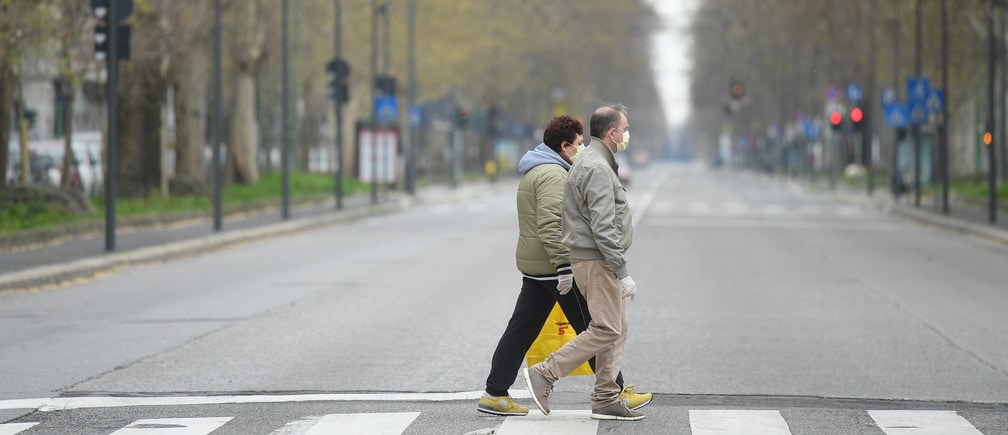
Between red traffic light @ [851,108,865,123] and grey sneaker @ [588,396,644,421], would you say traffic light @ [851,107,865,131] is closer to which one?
red traffic light @ [851,108,865,123]

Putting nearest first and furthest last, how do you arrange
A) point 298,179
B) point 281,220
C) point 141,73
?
1. point 281,220
2. point 141,73
3. point 298,179

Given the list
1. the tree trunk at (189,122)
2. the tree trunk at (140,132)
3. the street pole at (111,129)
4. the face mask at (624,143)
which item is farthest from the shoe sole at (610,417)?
the tree trunk at (189,122)

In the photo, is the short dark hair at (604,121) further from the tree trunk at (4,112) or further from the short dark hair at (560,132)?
the tree trunk at (4,112)

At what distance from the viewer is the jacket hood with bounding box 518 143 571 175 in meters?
9.41

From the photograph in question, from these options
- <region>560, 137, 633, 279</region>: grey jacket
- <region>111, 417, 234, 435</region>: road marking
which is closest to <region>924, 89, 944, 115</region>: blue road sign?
<region>560, 137, 633, 279</region>: grey jacket

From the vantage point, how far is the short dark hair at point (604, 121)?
934 centimetres

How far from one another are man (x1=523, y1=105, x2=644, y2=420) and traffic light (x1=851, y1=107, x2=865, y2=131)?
44904 mm

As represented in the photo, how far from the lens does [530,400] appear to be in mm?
10383

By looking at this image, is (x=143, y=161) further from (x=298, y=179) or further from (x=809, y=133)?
(x=809, y=133)

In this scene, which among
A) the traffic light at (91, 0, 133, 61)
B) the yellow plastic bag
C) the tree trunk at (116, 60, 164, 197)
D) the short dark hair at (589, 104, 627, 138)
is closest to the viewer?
the short dark hair at (589, 104, 627, 138)

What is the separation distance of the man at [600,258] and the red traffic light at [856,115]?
44.9 meters

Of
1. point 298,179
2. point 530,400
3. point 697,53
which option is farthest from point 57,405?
point 697,53

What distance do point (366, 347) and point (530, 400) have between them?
3108mm

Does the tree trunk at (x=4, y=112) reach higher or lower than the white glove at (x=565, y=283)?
higher
